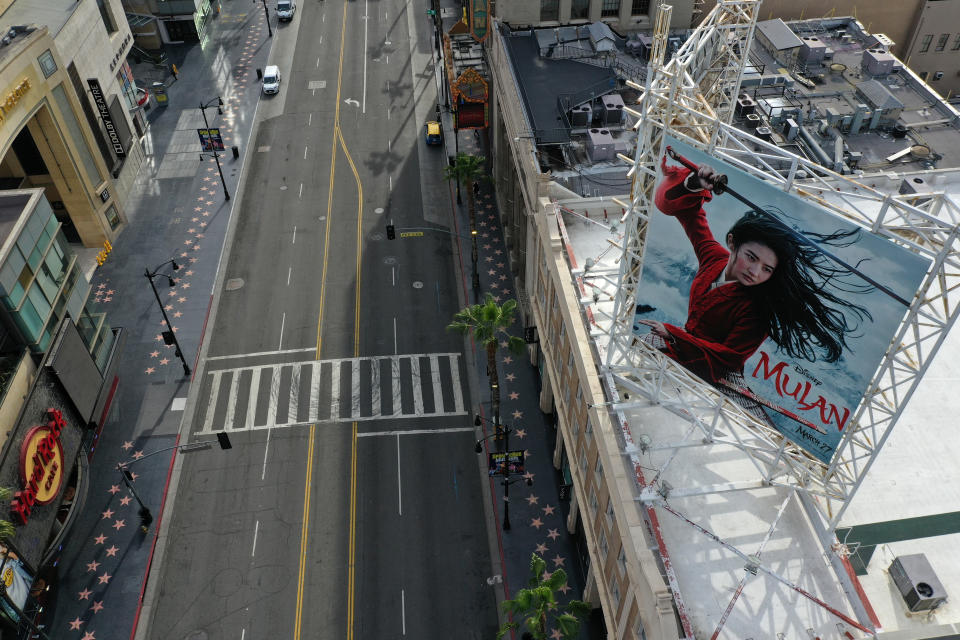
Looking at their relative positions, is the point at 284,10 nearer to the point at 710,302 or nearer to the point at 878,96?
the point at 878,96

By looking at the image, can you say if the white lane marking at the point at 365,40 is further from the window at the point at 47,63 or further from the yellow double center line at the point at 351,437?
the window at the point at 47,63

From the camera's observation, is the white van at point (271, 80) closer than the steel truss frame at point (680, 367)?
No

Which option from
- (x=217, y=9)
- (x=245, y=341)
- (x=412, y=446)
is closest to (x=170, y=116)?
(x=217, y=9)

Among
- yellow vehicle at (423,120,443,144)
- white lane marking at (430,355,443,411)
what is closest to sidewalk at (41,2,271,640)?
white lane marking at (430,355,443,411)

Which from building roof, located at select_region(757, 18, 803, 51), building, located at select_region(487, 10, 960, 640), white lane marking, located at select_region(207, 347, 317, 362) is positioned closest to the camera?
building, located at select_region(487, 10, 960, 640)

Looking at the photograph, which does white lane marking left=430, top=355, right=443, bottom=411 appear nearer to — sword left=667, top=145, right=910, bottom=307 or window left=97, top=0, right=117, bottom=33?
sword left=667, top=145, right=910, bottom=307

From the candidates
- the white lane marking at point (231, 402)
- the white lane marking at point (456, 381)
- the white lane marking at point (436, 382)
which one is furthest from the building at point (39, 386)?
the white lane marking at point (456, 381)
